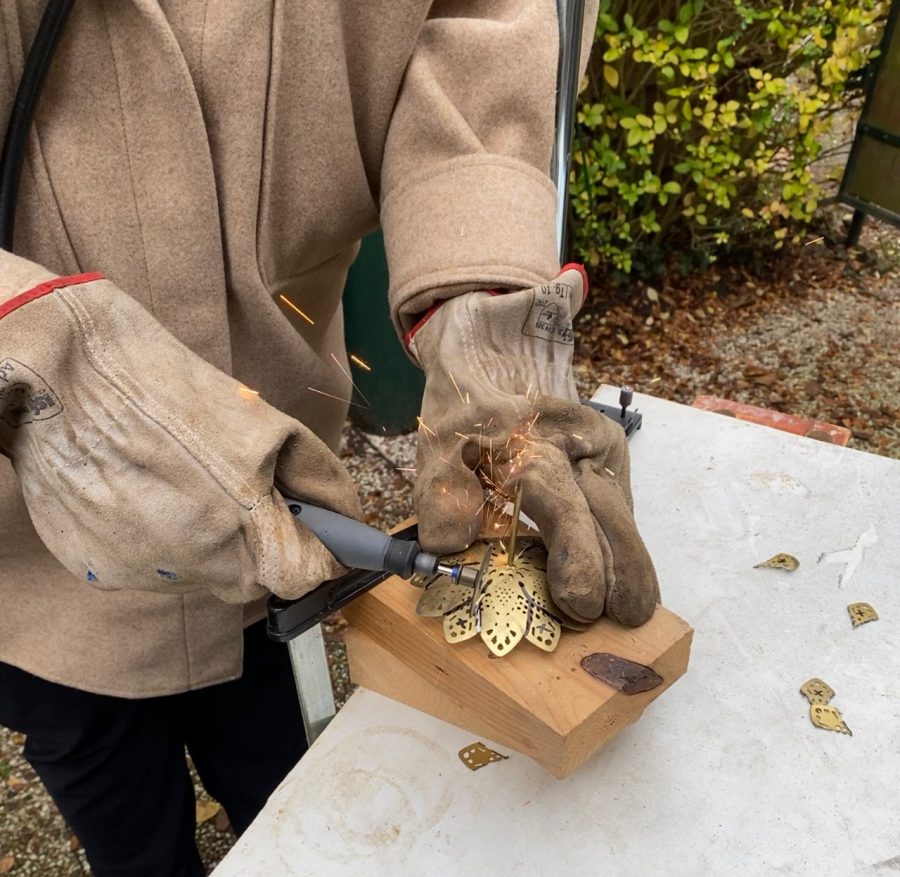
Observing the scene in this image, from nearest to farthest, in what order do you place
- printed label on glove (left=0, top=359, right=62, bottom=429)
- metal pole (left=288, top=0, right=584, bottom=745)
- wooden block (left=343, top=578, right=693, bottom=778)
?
printed label on glove (left=0, top=359, right=62, bottom=429) < wooden block (left=343, top=578, right=693, bottom=778) < metal pole (left=288, top=0, right=584, bottom=745)

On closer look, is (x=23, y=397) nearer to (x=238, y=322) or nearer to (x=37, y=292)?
(x=37, y=292)

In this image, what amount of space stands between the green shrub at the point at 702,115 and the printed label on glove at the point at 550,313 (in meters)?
2.91

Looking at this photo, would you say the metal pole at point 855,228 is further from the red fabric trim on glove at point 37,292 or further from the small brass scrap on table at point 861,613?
the red fabric trim on glove at point 37,292

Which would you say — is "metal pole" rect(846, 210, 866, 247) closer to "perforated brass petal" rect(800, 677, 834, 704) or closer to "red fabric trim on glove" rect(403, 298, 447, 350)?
"perforated brass petal" rect(800, 677, 834, 704)

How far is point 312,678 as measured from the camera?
1454mm

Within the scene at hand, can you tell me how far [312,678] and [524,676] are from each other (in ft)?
1.45

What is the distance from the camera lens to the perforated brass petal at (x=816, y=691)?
4.58ft

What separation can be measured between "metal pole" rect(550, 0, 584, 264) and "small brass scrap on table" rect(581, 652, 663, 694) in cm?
71

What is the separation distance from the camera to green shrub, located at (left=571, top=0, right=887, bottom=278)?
396 centimetres

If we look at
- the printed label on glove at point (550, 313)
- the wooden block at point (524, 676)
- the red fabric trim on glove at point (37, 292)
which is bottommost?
the wooden block at point (524, 676)

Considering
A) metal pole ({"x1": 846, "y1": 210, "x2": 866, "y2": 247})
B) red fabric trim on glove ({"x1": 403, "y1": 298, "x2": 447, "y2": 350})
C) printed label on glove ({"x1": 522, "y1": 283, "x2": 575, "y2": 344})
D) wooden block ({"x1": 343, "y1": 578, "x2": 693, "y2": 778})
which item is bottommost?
metal pole ({"x1": 846, "y1": 210, "x2": 866, "y2": 247})

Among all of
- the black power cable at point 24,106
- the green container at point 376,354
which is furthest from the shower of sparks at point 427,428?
the green container at point 376,354

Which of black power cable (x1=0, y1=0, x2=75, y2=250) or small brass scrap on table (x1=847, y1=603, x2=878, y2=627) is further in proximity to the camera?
small brass scrap on table (x1=847, y1=603, x2=878, y2=627)

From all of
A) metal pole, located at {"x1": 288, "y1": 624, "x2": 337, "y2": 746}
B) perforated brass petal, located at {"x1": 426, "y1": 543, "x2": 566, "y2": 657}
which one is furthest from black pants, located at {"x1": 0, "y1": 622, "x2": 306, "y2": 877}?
perforated brass petal, located at {"x1": 426, "y1": 543, "x2": 566, "y2": 657}
